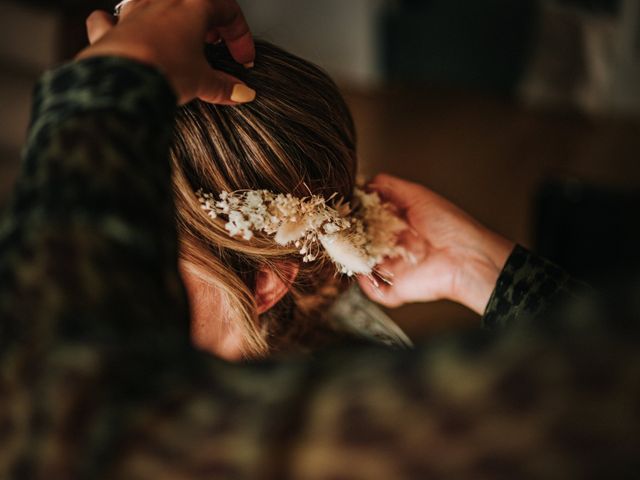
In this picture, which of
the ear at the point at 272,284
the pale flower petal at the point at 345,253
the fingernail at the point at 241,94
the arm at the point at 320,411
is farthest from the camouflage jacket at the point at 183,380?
the ear at the point at 272,284

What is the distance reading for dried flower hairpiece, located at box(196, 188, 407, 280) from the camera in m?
1.04

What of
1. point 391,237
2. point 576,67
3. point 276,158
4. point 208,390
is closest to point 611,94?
point 576,67

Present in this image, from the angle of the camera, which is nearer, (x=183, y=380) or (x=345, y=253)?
(x=183, y=380)

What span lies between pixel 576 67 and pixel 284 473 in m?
3.38

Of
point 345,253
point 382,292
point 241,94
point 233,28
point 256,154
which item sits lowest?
point 382,292

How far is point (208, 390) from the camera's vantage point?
43cm

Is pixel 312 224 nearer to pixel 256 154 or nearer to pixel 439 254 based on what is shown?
pixel 256 154

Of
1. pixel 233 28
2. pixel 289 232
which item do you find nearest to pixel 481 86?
pixel 289 232

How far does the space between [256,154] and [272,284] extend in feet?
1.00

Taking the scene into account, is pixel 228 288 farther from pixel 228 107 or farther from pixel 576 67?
pixel 576 67

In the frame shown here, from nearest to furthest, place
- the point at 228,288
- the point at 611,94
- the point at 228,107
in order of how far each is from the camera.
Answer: the point at 228,107, the point at 228,288, the point at 611,94

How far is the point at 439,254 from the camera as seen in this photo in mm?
1289

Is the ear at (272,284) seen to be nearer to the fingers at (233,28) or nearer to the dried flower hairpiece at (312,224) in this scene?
the dried flower hairpiece at (312,224)

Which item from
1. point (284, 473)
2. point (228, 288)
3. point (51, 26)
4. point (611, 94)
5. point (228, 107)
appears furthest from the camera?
point (611, 94)
